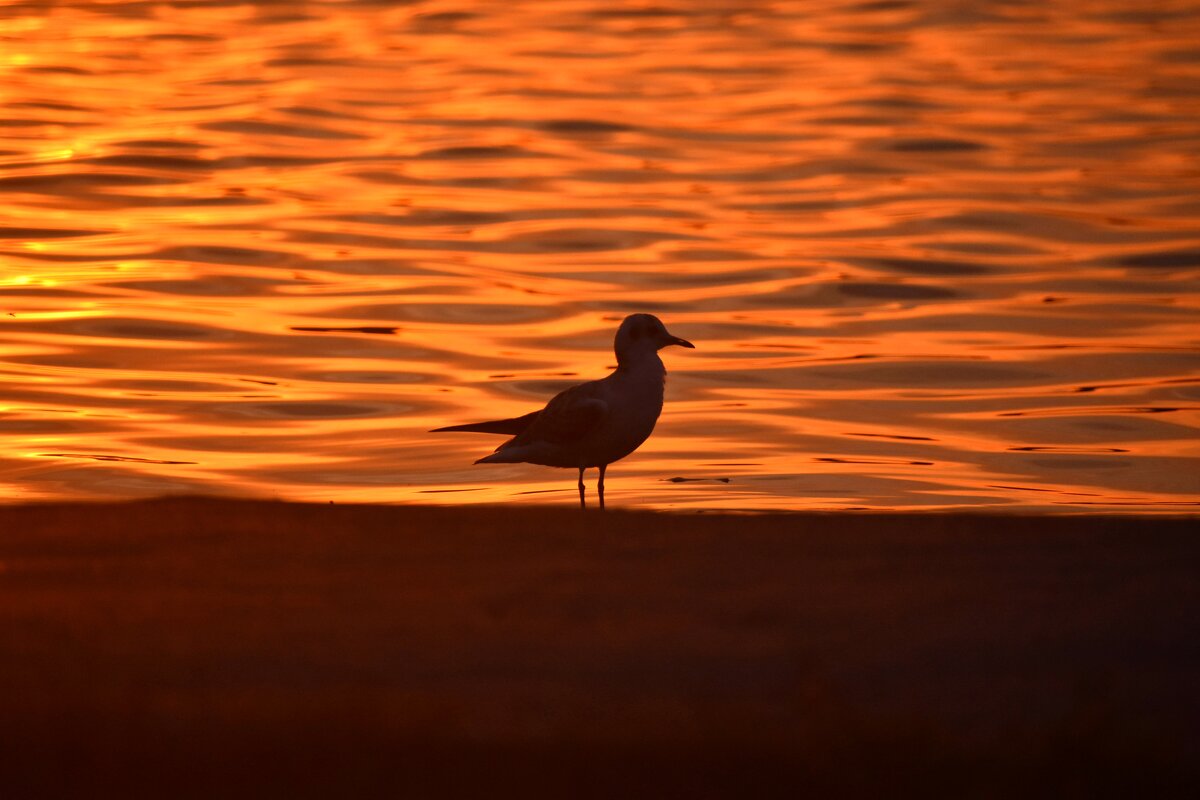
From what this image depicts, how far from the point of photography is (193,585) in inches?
267

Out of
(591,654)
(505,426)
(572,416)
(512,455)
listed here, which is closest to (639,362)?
(572,416)

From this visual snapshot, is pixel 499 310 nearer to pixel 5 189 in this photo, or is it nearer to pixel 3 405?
pixel 3 405

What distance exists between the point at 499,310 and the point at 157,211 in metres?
5.26

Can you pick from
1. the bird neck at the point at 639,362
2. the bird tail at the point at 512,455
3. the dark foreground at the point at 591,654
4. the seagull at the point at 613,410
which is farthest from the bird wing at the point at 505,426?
the dark foreground at the point at 591,654

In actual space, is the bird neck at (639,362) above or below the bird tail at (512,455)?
above

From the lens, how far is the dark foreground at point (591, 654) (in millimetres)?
5172

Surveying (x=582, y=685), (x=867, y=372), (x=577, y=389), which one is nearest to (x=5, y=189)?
(x=867, y=372)

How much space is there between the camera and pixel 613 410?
9.60m

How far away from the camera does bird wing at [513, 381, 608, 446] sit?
9.60m

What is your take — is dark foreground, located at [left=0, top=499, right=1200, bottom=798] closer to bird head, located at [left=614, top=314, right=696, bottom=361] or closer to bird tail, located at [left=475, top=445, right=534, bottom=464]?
bird head, located at [left=614, top=314, right=696, bottom=361]

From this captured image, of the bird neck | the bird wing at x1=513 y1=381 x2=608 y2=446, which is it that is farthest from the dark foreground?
the bird neck

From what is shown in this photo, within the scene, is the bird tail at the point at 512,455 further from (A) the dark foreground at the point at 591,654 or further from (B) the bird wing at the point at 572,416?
(A) the dark foreground at the point at 591,654

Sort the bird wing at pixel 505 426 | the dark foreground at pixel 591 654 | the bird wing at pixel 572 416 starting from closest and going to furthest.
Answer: the dark foreground at pixel 591 654 → the bird wing at pixel 572 416 → the bird wing at pixel 505 426

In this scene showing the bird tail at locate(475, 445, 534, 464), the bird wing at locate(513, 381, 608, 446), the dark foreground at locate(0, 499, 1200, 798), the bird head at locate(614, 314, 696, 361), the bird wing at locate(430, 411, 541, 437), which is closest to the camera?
the dark foreground at locate(0, 499, 1200, 798)
